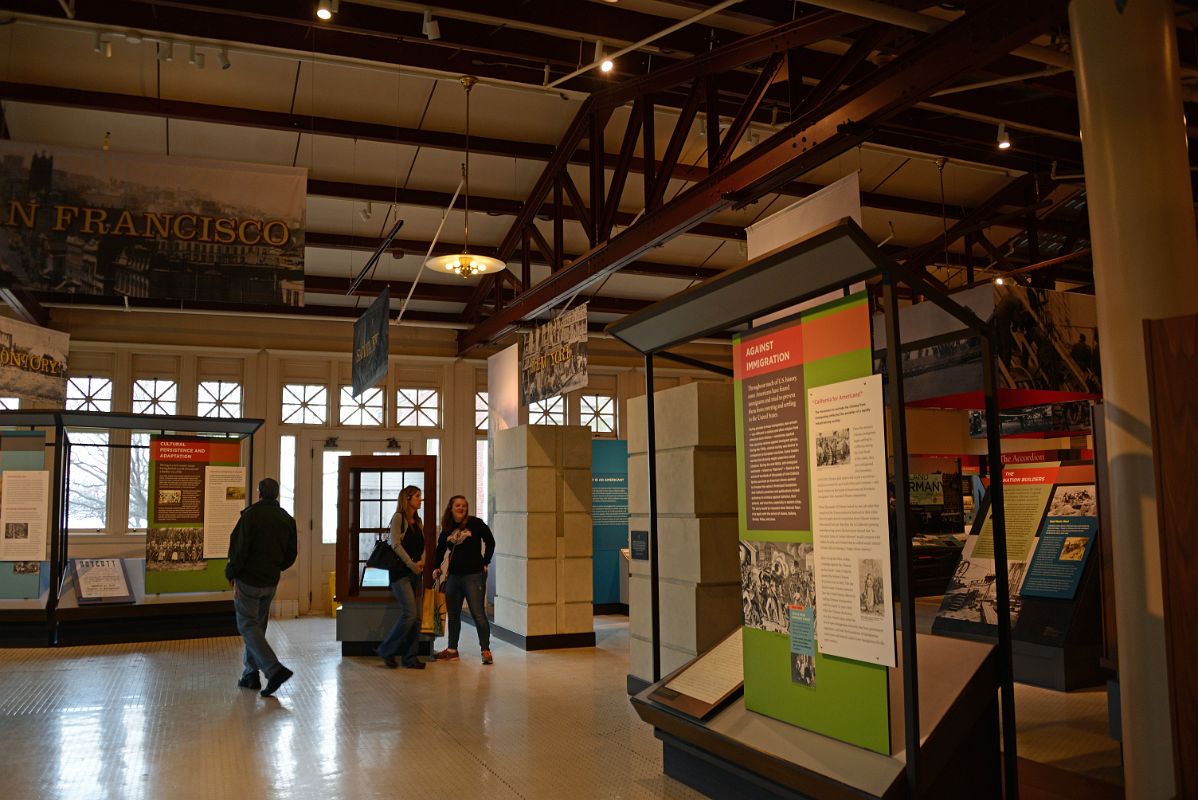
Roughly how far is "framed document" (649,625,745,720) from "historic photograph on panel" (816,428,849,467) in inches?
46.4

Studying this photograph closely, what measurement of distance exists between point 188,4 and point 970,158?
7408 mm

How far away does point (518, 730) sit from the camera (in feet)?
19.5

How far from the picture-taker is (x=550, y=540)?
9.69 m

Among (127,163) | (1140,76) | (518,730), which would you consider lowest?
(518,730)

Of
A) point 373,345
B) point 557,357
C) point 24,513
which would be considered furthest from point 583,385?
point 24,513

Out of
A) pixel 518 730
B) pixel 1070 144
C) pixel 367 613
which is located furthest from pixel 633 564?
pixel 1070 144

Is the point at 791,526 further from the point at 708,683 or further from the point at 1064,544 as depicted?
the point at 1064,544

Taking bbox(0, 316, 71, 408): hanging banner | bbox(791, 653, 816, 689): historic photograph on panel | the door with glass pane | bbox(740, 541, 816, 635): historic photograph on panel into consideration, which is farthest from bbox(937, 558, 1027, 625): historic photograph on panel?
bbox(0, 316, 71, 408): hanging banner

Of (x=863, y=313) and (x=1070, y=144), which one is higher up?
(x=1070, y=144)

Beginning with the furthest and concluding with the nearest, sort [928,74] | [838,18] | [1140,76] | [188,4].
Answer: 1. [188,4]
2. [838,18]
3. [928,74]
4. [1140,76]

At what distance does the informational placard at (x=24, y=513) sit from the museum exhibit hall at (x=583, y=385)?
1.7 inches

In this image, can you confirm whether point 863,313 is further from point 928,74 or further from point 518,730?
point 518,730

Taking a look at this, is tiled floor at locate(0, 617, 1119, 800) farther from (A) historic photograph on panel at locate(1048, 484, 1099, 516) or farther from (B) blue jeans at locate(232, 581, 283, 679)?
(A) historic photograph on panel at locate(1048, 484, 1099, 516)

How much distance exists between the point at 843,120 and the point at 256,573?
5663 millimetres
